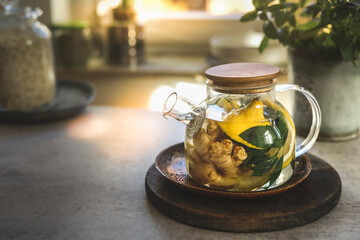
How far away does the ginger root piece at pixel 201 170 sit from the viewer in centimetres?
66

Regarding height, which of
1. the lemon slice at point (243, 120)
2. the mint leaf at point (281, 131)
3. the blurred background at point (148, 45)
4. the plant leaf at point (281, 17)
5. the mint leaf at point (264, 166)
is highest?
the plant leaf at point (281, 17)

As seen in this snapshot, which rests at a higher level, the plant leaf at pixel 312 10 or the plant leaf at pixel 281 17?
the plant leaf at pixel 312 10

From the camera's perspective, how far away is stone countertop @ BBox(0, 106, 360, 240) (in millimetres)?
642

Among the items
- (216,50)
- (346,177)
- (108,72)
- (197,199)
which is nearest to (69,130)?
(197,199)

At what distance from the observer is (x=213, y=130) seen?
0.66 meters

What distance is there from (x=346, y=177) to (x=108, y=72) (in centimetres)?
133

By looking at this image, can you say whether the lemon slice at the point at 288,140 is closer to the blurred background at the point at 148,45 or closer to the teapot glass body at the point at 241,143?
the teapot glass body at the point at 241,143

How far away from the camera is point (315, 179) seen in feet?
2.43

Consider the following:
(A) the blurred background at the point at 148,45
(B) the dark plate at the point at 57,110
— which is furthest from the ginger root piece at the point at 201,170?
(A) the blurred background at the point at 148,45

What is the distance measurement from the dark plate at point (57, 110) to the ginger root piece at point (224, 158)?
1.92 feet

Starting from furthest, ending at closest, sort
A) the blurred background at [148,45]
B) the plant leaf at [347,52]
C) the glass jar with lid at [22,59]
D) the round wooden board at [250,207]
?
the blurred background at [148,45] → the glass jar with lid at [22,59] → the plant leaf at [347,52] → the round wooden board at [250,207]

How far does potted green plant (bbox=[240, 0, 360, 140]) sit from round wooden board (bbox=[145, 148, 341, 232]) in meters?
0.24

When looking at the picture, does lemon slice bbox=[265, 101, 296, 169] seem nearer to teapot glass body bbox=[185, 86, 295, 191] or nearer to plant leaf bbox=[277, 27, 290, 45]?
teapot glass body bbox=[185, 86, 295, 191]

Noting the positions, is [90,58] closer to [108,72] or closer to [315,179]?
[108,72]
